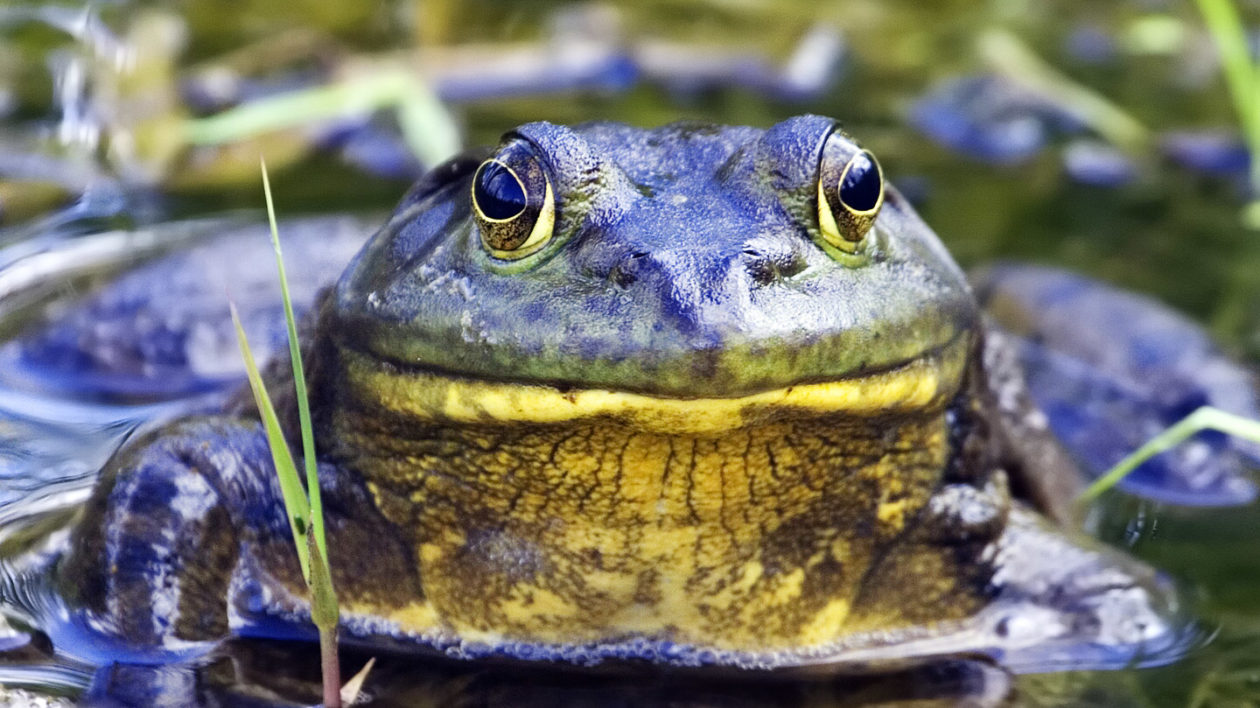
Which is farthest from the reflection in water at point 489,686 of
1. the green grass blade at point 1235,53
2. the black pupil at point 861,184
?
the green grass blade at point 1235,53

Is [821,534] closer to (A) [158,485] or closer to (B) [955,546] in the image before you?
(B) [955,546]

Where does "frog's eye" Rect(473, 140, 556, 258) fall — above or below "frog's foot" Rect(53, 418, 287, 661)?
above

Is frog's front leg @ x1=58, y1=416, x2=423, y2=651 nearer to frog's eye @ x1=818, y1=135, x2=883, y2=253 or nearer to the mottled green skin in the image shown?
the mottled green skin

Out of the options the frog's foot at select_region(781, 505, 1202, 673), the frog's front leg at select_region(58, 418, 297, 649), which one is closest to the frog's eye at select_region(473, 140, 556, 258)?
the frog's front leg at select_region(58, 418, 297, 649)

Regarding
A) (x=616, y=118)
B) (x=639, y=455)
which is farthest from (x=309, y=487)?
(x=616, y=118)

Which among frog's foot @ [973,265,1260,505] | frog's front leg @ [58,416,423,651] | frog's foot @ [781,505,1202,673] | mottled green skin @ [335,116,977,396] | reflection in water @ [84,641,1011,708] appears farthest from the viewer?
frog's foot @ [973,265,1260,505]

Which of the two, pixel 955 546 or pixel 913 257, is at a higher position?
pixel 913 257

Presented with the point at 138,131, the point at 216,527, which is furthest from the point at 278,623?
the point at 138,131
